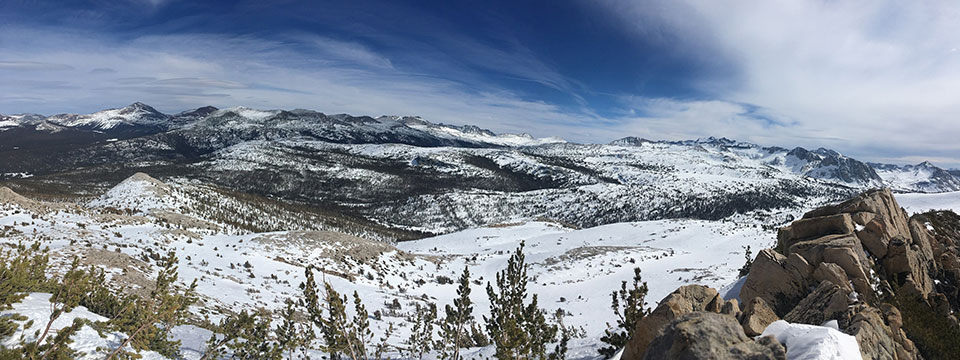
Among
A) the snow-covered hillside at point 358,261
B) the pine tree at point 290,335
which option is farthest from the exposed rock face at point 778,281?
the pine tree at point 290,335

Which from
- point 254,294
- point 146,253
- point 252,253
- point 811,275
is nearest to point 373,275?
point 252,253

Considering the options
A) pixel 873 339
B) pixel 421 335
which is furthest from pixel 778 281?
pixel 421 335

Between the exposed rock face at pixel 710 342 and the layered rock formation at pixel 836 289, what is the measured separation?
0.01 m

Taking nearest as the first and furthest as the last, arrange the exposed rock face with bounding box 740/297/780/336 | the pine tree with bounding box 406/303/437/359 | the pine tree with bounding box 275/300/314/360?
the exposed rock face with bounding box 740/297/780/336 < the pine tree with bounding box 275/300/314/360 < the pine tree with bounding box 406/303/437/359

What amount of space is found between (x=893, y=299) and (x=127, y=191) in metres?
78.5

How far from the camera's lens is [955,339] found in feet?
24.7

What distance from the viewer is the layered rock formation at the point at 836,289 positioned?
5492 millimetres

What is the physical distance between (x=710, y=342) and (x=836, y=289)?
15.0 feet

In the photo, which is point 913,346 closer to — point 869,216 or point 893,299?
point 893,299

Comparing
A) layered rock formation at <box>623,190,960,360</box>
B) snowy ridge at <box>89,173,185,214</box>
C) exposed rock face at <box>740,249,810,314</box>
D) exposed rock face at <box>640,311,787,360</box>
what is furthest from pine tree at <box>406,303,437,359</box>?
snowy ridge at <box>89,173,185,214</box>

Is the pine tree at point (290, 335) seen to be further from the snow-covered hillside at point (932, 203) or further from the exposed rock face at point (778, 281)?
the snow-covered hillside at point (932, 203)

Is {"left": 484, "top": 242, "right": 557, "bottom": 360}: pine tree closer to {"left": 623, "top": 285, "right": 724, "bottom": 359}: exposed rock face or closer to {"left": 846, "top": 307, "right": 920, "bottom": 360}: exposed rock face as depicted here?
{"left": 623, "top": 285, "right": 724, "bottom": 359}: exposed rock face

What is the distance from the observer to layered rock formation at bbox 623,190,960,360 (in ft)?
18.0

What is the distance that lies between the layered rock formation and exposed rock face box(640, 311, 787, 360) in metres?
0.01
